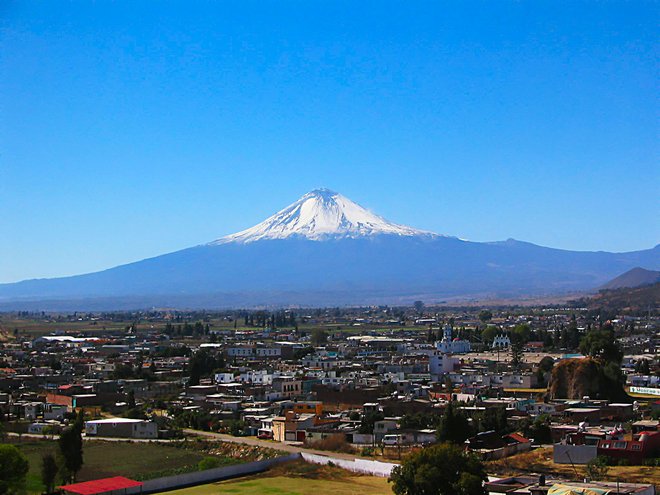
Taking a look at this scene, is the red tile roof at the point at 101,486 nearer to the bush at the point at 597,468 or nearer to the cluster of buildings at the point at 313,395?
the cluster of buildings at the point at 313,395

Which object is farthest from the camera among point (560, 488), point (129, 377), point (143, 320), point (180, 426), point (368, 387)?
point (143, 320)

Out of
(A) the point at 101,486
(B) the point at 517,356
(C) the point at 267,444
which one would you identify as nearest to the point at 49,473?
(A) the point at 101,486

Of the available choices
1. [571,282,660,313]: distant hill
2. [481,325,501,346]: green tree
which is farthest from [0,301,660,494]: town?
[571,282,660,313]: distant hill

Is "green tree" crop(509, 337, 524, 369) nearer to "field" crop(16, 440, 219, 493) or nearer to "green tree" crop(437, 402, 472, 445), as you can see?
"green tree" crop(437, 402, 472, 445)

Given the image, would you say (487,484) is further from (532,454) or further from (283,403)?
(283,403)

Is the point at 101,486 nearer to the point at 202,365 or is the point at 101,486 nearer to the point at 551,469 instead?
the point at 551,469

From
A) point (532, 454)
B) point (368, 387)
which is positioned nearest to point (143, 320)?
point (368, 387)
